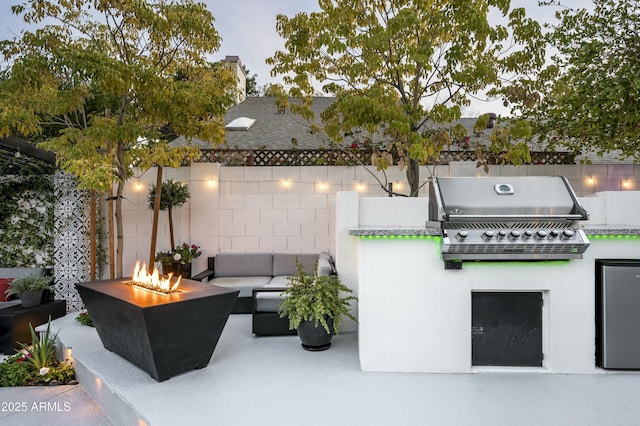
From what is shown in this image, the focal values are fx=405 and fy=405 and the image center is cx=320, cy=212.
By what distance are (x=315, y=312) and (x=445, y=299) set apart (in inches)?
46.6

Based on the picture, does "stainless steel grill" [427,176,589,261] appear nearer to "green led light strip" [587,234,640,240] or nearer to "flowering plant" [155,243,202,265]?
"green led light strip" [587,234,640,240]

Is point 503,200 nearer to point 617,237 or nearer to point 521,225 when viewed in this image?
point 521,225

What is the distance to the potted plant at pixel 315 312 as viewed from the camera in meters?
3.80

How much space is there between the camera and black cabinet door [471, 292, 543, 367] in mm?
3406

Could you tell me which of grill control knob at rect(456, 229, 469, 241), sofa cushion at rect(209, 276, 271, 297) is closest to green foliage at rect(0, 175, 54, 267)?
sofa cushion at rect(209, 276, 271, 297)

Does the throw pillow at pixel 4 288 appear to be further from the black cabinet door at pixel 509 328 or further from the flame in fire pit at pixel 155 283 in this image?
the black cabinet door at pixel 509 328

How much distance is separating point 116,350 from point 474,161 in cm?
646

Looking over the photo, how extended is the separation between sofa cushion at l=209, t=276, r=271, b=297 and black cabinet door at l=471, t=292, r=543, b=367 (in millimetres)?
3102

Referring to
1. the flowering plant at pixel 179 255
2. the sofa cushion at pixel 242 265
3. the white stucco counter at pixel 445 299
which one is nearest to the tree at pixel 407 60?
the white stucco counter at pixel 445 299

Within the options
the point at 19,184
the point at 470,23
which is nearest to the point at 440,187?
the point at 470,23

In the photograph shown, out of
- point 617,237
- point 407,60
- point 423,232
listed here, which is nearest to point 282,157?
point 407,60

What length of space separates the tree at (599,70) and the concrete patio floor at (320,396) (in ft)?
11.3

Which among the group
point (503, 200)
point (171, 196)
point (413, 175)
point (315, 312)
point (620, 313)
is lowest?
point (315, 312)

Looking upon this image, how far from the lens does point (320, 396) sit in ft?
9.56
